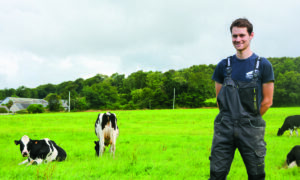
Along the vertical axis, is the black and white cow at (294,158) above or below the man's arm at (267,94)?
below

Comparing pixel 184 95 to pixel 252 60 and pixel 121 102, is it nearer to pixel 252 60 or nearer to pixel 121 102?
pixel 121 102

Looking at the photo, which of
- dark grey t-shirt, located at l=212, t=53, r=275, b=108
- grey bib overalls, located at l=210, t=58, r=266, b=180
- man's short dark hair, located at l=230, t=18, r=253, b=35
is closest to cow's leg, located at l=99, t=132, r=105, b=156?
grey bib overalls, located at l=210, t=58, r=266, b=180

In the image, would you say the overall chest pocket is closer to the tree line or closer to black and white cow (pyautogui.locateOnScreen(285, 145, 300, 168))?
black and white cow (pyautogui.locateOnScreen(285, 145, 300, 168))

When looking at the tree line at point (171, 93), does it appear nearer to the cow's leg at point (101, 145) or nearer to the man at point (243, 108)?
the cow's leg at point (101, 145)

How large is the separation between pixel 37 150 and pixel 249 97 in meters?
7.21

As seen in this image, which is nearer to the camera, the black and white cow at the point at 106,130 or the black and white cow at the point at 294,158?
the black and white cow at the point at 294,158

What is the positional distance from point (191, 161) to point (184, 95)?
80.8 m

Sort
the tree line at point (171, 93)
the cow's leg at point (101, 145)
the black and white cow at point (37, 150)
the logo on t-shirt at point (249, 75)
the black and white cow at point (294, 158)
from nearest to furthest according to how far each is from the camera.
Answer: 1. the logo on t-shirt at point (249, 75)
2. the black and white cow at point (294, 158)
3. the black and white cow at point (37, 150)
4. the cow's leg at point (101, 145)
5. the tree line at point (171, 93)

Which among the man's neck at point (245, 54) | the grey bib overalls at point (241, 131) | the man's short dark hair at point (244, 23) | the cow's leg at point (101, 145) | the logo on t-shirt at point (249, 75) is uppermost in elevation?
the man's short dark hair at point (244, 23)

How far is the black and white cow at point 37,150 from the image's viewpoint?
784cm

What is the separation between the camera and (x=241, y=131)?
347 cm

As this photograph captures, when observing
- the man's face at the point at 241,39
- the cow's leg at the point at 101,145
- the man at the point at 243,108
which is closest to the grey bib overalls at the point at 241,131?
the man at the point at 243,108

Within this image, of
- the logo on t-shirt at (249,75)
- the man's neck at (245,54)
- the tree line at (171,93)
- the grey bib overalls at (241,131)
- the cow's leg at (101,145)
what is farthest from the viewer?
the tree line at (171,93)

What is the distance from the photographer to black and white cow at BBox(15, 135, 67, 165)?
25.7 feet
